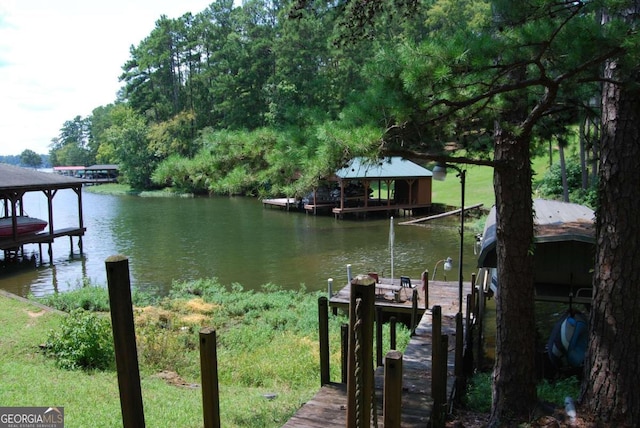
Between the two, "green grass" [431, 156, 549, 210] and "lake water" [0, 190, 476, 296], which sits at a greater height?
"green grass" [431, 156, 549, 210]

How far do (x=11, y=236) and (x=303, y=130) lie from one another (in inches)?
763

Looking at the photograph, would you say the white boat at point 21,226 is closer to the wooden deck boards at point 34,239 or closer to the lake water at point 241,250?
the wooden deck boards at point 34,239

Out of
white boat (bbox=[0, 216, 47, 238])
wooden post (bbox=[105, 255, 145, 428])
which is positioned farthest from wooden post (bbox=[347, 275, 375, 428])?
white boat (bbox=[0, 216, 47, 238])

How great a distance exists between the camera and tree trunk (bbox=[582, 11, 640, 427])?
425 centimetres

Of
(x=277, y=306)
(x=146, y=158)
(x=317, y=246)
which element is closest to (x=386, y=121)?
(x=277, y=306)

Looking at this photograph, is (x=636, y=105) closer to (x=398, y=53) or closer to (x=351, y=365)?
(x=398, y=53)

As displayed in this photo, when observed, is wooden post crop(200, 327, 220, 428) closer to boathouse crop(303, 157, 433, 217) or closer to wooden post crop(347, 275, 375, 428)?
wooden post crop(347, 275, 375, 428)

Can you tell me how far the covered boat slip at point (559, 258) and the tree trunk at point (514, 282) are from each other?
4.08 meters

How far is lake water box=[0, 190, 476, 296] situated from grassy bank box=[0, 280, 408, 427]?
3191 millimetres

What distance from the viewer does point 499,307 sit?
4836mm

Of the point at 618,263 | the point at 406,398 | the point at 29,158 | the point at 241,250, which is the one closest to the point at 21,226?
the point at 241,250

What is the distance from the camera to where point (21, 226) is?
67.6ft

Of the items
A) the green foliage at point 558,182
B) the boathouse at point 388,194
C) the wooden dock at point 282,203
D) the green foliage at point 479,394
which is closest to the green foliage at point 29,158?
the wooden dock at point 282,203

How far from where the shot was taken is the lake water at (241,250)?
1735 centimetres
